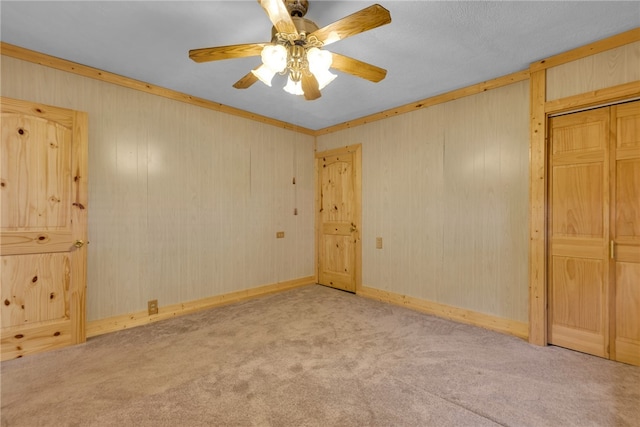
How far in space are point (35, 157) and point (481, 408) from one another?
3.93m

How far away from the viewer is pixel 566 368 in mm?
2258

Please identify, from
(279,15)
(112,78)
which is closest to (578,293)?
(279,15)

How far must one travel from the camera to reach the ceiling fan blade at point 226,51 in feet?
5.79

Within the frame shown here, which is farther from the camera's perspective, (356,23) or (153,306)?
(153,306)

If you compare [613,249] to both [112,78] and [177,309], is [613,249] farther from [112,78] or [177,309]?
[112,78]

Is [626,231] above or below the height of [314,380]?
above

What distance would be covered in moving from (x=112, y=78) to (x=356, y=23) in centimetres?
269

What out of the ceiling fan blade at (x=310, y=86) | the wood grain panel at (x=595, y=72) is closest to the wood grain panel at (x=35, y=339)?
the ceiling fan blade at (x=310, y=86)

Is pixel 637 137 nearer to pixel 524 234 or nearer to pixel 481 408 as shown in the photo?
pixel 524 234

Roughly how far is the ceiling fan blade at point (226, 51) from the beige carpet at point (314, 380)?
2.20 metres

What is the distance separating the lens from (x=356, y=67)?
198 centimetres

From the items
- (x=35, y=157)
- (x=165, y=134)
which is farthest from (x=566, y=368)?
(x=35, y=157)

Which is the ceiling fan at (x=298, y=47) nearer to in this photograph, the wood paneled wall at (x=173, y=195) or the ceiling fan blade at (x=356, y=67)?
the ceiling fan blade at (x=356, y=67)

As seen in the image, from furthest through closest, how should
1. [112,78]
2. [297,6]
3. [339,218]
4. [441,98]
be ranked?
[339,218], [441,98], [112,78], [297,6]
